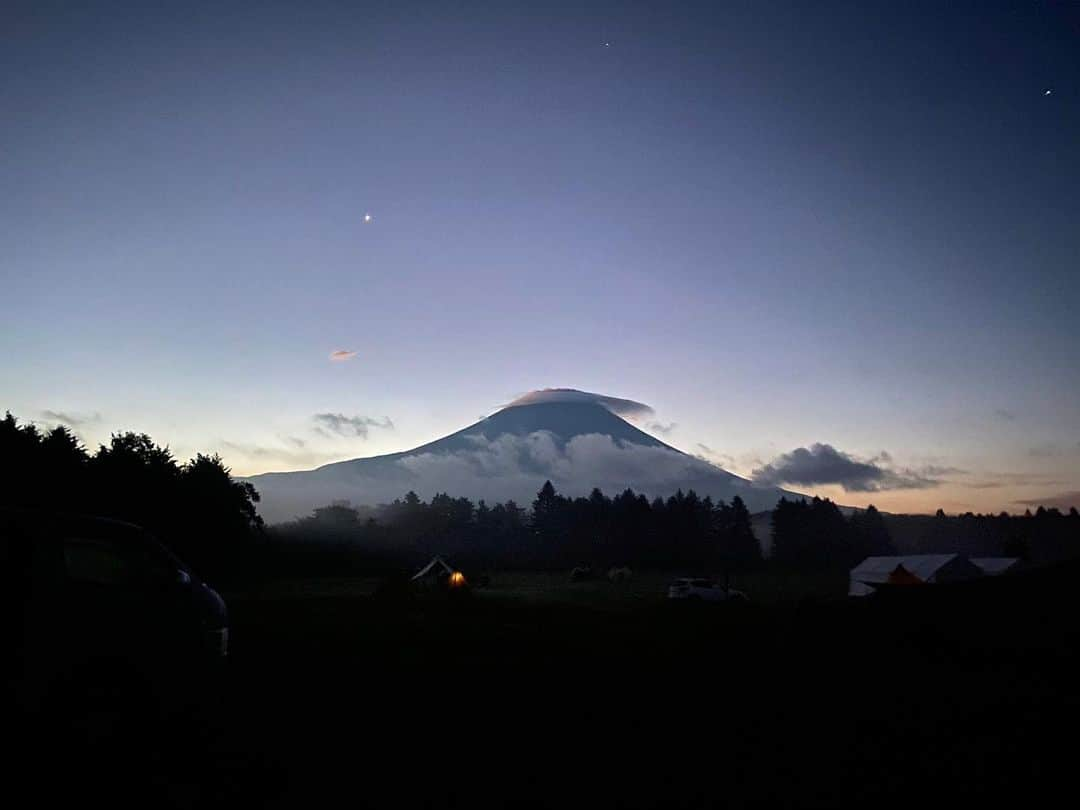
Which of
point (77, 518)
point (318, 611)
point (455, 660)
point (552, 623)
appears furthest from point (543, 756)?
point (318, 611)

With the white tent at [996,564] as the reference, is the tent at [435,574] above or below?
above

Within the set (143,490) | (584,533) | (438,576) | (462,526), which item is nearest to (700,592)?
(438,576)

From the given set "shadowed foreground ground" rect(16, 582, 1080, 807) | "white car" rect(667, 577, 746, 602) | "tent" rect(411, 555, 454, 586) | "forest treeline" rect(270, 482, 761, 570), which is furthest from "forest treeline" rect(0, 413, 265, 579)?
"forest treeline" rect(270, 482, 761, 570)

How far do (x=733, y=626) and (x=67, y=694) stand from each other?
17.3 meters

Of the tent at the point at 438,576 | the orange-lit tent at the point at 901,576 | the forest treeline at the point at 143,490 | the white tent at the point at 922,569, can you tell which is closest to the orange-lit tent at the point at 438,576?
the tent at the point at 438,576

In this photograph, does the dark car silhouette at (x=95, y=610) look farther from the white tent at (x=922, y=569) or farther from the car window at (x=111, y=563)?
the white tent at (x=922, y=569)

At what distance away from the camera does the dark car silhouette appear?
5074 mm

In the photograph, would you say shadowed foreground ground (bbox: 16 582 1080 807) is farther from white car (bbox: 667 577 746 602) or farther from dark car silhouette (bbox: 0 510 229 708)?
white car (bbox: 667 577 746 602)

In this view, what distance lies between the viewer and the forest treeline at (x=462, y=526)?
3212cm

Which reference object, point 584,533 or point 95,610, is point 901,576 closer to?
point 95,610

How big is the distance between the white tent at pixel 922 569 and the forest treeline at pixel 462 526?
9616mm

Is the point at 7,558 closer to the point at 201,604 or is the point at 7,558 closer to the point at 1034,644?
the point at 201,604

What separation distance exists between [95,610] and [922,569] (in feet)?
163

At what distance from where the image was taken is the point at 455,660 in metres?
11.8
